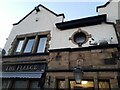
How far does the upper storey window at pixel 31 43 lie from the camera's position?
1202 centimetres

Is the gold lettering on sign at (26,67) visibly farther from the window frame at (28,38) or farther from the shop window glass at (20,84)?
the window frame at (28,38)

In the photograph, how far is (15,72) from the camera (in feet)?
36.6

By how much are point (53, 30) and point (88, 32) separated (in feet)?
9.19

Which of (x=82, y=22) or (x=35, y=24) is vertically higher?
(x=35, y=24)

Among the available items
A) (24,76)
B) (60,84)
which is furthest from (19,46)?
(60,84)

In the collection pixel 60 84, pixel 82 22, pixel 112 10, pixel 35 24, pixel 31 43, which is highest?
pixel 35 24

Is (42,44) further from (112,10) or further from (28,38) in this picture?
(112,10)

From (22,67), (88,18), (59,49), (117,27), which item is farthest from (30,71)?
(117,27)

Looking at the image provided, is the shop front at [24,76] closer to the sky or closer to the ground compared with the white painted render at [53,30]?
closer to the ground

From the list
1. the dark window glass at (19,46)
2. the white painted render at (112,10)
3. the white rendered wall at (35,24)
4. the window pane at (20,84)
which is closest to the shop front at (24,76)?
the window pane at (20,84)

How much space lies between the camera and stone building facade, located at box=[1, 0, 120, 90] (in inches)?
341

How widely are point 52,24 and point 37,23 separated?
158 cm

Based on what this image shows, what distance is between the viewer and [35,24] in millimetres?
13438

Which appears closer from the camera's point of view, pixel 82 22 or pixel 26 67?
pixel 82 22
